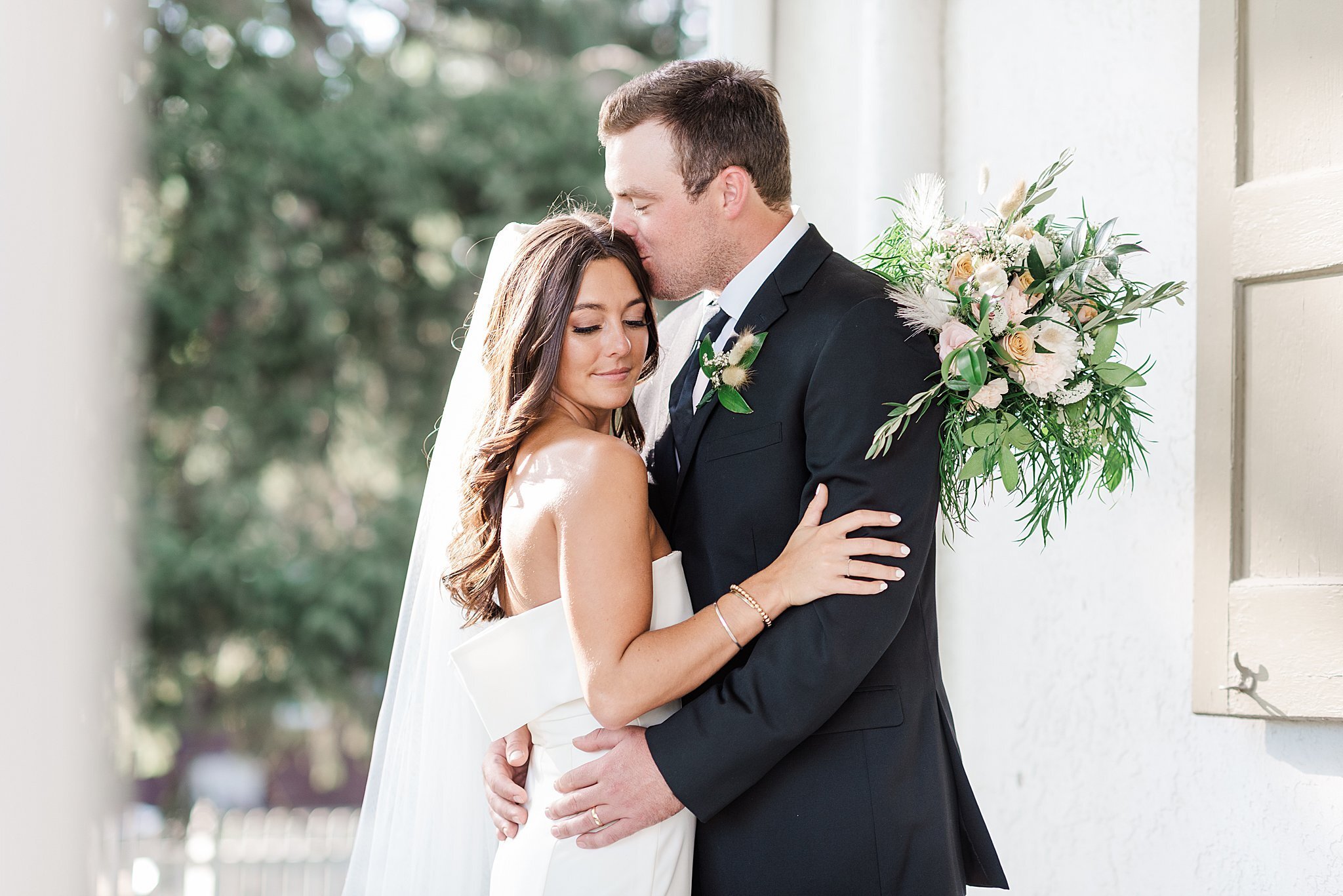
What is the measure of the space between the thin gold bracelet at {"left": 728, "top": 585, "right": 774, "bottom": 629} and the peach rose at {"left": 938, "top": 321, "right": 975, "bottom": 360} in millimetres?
506

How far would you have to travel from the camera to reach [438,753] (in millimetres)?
2582

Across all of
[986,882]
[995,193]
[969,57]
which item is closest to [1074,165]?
[995,193]

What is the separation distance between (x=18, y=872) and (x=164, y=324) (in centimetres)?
507

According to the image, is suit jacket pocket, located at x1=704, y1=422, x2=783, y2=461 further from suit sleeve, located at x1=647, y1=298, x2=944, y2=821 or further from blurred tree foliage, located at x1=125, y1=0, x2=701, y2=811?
blurred tree foliage, located at x1=125, y1=0, x2=701, y2=811

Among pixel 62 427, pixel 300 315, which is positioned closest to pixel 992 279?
pixel 62 427

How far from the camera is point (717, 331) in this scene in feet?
8.05

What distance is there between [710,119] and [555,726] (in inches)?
46.1

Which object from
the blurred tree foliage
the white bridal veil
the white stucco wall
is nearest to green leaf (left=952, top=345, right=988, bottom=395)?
the white bridal veil

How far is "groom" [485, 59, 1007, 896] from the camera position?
2.05 m

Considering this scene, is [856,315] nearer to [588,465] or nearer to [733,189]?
[733,189]

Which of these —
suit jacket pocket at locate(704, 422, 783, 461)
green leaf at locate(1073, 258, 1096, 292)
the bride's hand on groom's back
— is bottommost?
the bride's hand on groom's back

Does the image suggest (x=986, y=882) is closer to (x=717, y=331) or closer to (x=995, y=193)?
(x=717, y=331)

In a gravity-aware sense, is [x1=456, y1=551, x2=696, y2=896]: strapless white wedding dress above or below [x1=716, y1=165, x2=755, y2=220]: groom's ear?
below

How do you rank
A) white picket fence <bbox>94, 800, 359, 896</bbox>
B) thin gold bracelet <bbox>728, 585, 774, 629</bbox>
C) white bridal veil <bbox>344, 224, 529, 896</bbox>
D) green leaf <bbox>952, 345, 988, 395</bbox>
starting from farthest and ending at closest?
1. white picket fence <bbox>94, 800, 359, 896</bbox>
2. white bridal veil <bbox>344, 224, 529, 896</bbox>
3. thin gold bracelet <bbox>728, 585, 774, 629</bbox>
4. green leaf <bbox>952, 345, 988, 395</bbox>
